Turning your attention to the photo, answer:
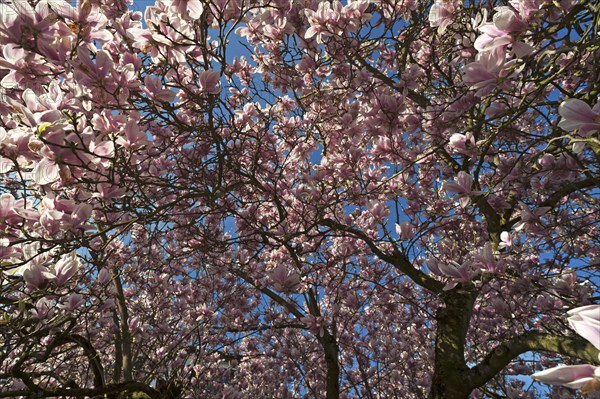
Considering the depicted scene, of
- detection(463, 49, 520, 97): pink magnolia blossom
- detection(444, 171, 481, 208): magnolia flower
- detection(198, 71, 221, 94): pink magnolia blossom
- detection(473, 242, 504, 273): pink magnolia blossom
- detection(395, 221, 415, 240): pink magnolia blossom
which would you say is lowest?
detection(473, 242, 504, 273): pink magnolia blossom

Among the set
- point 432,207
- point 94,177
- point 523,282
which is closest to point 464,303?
point 523,282

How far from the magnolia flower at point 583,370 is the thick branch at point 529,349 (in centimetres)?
176

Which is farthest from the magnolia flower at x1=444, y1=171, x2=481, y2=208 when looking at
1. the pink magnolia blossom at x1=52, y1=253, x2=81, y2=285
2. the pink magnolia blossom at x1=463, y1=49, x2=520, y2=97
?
the pink magnolia blossom at x1=52, y1=253, x2=81, y2=285

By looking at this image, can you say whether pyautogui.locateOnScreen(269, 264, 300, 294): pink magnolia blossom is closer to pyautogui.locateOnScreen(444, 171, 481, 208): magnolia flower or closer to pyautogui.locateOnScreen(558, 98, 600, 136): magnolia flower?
pyautogui.locateOnScreen(444, 171, 481, 208): magnolia flower

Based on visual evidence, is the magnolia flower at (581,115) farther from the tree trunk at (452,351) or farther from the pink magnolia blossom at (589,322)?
the tree trunk at (452,351)

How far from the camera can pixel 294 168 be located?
5379 mm

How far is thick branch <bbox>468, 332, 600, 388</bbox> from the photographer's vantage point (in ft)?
7.21

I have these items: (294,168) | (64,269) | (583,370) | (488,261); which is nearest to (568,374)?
(583,370)

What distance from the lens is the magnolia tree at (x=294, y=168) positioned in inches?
64.4

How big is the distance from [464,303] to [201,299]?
404 cm

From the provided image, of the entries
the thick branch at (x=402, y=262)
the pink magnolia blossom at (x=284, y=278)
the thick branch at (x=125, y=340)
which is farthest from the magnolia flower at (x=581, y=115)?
the thick branch at (x=125, y=340)

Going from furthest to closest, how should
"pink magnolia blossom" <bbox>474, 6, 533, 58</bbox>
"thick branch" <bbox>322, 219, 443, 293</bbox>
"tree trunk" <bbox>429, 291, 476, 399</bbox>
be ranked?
"thick branch" <bbox>322, 219, 443, 293</bbox> → "tree trunk" <bbox>429, 291, 476, 399</bbox> → "pink magnolia blossom" <bbox>474, 6, 533, 58</bbox>

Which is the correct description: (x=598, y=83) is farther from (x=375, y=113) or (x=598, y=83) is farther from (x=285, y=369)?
(x=285, y=369)

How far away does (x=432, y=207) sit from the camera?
4.31 m
